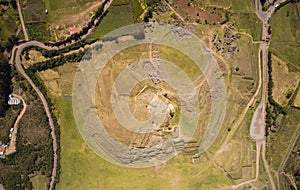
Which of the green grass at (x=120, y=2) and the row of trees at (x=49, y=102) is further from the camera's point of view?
the green grass at (x=120, y=2)

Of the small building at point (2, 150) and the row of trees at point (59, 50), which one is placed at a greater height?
the row of trees at point (59, 50)

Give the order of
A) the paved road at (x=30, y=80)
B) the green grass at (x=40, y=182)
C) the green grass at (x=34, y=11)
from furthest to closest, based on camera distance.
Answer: the green grass at (x=40, y=182), the paved road at (x=30, y=80), the green grass at (x=34, y=11)

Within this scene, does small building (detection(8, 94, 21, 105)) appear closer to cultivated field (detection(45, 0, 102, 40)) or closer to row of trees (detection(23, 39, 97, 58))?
row of trees (detection(23, 39, 97, 58))

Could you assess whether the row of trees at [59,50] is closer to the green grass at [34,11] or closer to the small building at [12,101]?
the green grass at [34,11]

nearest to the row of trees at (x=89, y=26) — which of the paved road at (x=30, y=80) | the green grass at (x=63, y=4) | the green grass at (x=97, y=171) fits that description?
the paved road at (x=30, y=80)

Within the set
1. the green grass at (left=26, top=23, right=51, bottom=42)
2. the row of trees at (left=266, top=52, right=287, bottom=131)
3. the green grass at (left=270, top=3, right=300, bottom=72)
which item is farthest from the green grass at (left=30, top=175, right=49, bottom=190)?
the green grass at (left=270, top=3, right=300, bottom=72)

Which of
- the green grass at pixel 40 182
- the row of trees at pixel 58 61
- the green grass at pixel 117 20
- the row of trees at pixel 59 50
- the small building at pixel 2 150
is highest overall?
the green grass at pixel 117 20
